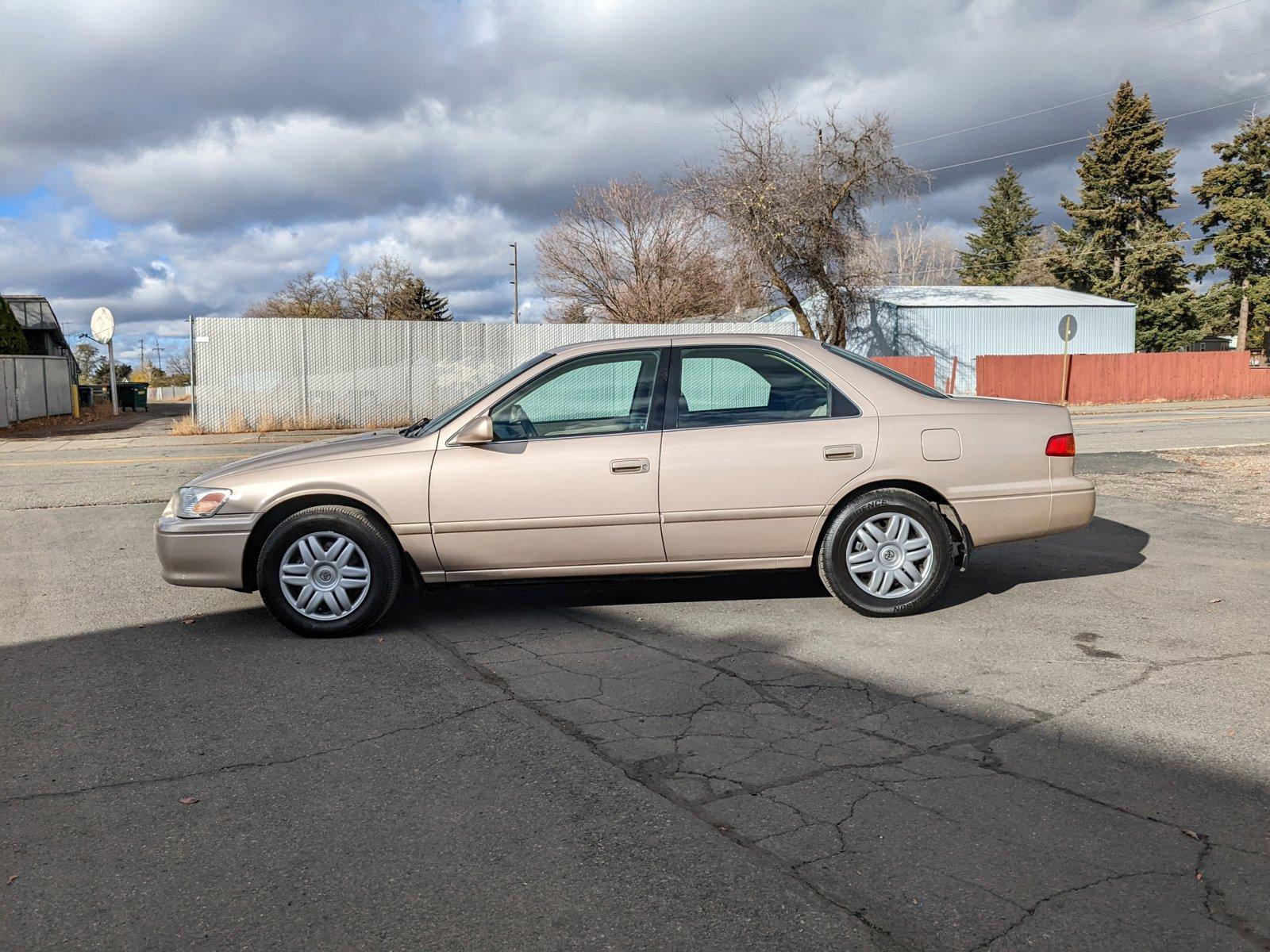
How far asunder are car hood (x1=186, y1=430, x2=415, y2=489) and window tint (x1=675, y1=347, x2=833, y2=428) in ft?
5.12

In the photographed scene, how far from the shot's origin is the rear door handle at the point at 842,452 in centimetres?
562

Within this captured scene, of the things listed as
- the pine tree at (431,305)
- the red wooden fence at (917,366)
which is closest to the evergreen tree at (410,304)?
the pine tree at (431,305)

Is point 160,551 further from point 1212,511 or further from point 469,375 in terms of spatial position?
point 469,375

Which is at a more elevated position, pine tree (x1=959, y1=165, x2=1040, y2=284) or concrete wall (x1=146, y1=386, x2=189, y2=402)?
pine tree (x1=959, y1=165, x2=1040, y2=284)

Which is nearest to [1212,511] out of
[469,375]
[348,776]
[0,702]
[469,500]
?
[469,500]

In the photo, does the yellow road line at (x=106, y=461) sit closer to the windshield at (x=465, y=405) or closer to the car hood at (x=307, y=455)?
the car hood at (x=307, y=455)

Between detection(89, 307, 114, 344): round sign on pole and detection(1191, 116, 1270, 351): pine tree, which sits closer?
detection(89, 307, 114, 344): round sign on pole

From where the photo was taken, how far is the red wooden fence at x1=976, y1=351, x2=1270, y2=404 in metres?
37.3

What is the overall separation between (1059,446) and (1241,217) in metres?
56.9

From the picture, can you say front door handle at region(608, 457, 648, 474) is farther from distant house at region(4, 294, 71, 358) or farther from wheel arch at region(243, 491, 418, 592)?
distant house at region(4, 294, 71, 358)

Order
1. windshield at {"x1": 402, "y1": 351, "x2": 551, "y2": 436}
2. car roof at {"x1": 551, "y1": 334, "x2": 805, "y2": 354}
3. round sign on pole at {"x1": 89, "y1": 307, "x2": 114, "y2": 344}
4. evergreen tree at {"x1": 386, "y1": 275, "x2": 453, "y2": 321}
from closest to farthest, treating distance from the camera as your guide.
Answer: windshield at {"x1": 402, "y1": 351, "x2": 551, "y2": 436} < car roof at {"x1": 551, "y1": 334, "x2": 805, "y2": 354} < round sign on pole at {"x1": 89, "y1": 307, "x2": 114, "y2": 344} < evergreen tree at {"x1": 386, "y1": 275, "x2": 453, "y2": 321}

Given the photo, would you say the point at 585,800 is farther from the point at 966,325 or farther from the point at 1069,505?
the point at 966,325

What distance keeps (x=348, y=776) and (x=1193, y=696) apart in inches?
134

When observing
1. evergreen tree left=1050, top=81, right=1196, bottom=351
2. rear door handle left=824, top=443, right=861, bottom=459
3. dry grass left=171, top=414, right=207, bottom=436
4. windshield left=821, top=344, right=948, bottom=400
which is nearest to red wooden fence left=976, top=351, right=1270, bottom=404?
evergreen tree left=1050, top=81, right=1196, bottom=351
